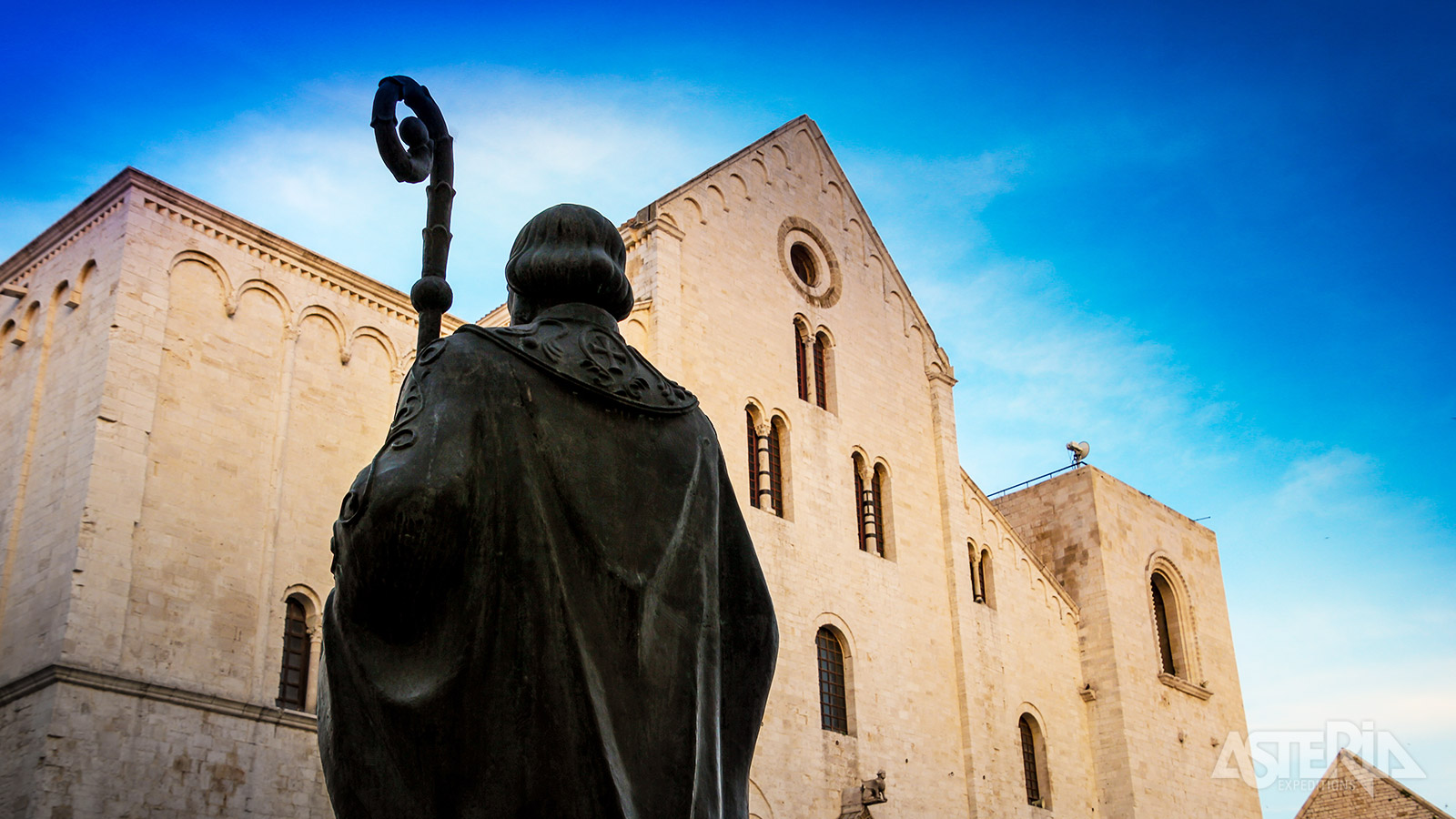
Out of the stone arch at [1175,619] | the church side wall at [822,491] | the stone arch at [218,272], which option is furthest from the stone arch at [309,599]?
the stone arch at [1175,619]

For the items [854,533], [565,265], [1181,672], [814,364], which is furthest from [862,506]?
[565,265]

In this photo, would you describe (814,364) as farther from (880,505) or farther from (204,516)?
(204,516)

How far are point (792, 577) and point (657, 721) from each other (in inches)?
602

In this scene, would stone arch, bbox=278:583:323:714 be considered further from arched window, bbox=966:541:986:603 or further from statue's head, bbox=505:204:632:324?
statue's head, bbox=505:204:632:324

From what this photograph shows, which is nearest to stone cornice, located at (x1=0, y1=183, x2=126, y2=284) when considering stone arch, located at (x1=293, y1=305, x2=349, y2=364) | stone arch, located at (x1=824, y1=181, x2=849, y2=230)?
stone arch, located at (x1=293, y1=305, x2=349, y2=364)

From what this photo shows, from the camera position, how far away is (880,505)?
65.4ft

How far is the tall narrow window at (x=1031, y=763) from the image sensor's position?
20422 millimetres

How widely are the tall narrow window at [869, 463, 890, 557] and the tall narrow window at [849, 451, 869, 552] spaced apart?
130mm

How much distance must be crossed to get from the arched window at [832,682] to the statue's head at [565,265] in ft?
49.6

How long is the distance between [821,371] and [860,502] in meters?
2.09

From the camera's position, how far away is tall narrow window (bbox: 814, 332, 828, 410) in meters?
19.7

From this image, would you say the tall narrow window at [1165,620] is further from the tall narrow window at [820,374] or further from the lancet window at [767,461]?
the lancet window at [767,461]

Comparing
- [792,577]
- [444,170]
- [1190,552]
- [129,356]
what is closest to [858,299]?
[792,577]

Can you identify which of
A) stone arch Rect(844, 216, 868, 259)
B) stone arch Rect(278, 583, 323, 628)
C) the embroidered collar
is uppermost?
stone arch Rect(844, 216, 868, 259)
